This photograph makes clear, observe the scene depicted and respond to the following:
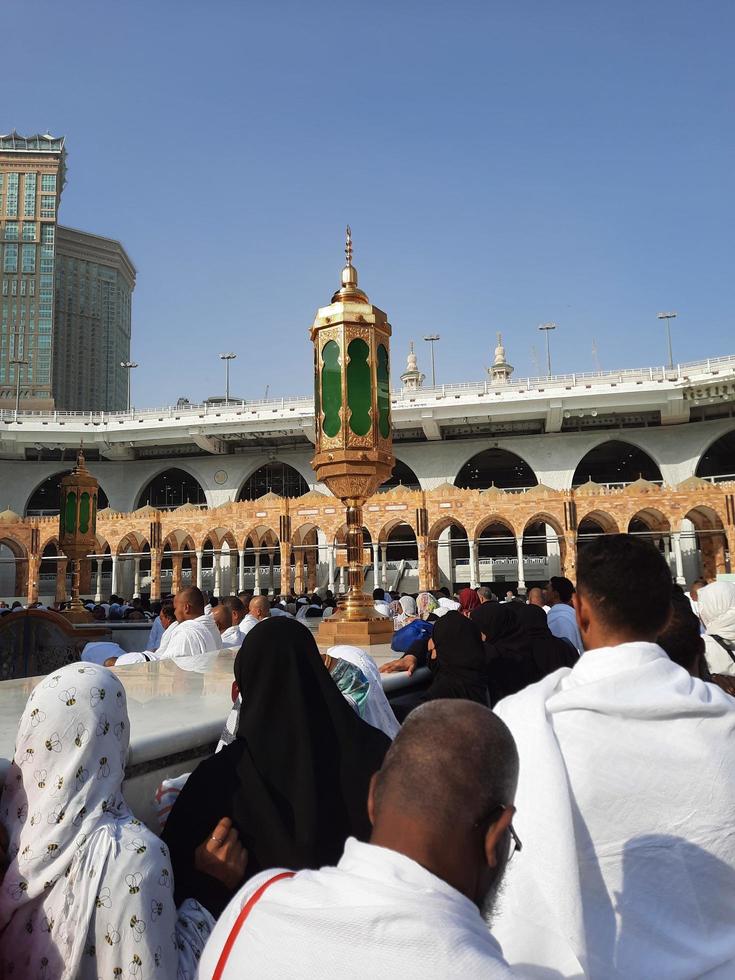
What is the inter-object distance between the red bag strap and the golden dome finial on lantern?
4.02 m

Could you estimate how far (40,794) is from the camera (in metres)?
1.27

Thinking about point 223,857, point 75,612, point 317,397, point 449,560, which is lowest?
point 223,857

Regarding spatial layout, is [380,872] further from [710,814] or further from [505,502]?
[505,502]

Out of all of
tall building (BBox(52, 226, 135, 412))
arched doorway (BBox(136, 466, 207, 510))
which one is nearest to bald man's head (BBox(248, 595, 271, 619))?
arched doorway (BBox(136, 466, 207, 510))

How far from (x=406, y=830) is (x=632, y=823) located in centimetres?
56

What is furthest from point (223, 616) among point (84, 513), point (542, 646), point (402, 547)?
point (402, 547)

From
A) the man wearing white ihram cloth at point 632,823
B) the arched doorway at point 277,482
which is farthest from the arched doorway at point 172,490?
the man wearing white ihram cloth at point 632,823

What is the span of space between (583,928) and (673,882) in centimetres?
19

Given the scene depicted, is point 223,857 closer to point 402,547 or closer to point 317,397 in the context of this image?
point 317,397

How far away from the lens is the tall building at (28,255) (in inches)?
1756

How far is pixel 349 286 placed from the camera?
14.9 ft

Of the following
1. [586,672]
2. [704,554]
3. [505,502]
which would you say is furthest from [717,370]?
[586,672]

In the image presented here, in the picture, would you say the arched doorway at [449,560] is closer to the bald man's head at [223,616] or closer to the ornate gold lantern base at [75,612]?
the ornate gold lantern base at [75,612]

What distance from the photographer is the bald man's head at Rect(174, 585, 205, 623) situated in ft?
13.4
